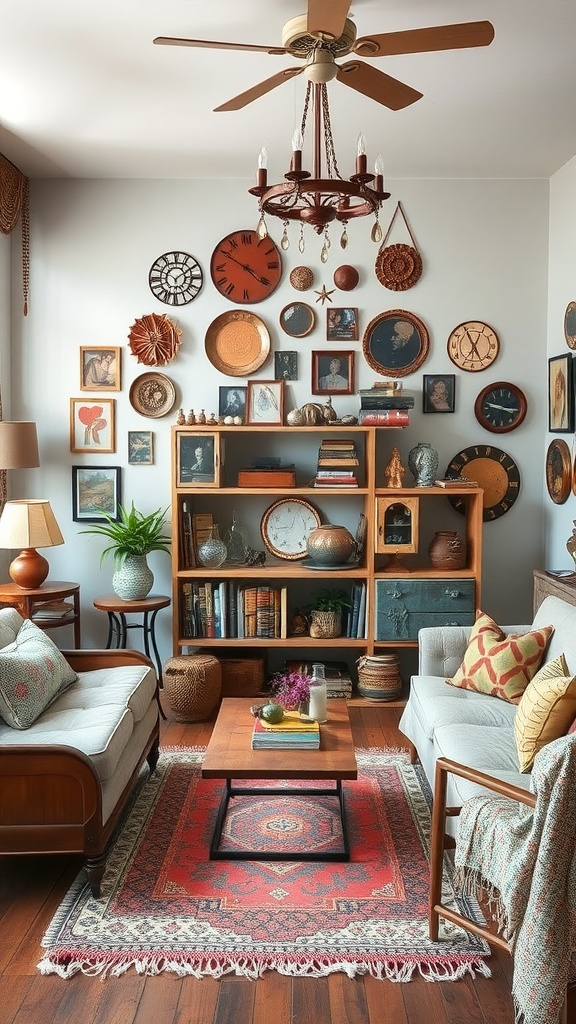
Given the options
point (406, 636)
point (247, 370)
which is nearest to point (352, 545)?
point (406, 636)

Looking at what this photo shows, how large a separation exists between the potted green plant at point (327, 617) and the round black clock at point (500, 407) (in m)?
1.38

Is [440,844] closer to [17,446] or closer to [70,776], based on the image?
[70,776]

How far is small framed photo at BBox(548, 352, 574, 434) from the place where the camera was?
4879 millimetres

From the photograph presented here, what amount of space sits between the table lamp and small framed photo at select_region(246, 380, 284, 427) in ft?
4.36

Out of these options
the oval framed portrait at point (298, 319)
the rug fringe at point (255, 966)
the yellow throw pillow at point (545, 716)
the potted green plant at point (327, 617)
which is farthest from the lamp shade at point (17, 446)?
the yellow throw pillow at point (545, 716)

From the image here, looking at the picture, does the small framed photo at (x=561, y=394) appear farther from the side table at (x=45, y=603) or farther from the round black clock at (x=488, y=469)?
the side table at (x=45, y=603)

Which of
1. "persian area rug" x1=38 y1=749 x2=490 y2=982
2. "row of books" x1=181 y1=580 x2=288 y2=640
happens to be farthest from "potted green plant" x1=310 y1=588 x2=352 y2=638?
"persian area rug" x1=38 y1=749 x2=490 y2=982

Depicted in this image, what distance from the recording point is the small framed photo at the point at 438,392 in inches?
211

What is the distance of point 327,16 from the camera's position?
7.97 ft

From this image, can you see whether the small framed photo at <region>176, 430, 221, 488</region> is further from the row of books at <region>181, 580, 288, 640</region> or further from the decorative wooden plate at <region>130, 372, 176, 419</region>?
the row of books at <region>181, 580, 288, 640</region>

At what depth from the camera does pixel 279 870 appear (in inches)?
124

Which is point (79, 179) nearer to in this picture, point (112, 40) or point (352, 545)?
point (112, 40)

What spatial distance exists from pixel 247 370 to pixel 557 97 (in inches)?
87.9

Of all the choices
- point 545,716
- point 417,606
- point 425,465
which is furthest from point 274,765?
point 425,465
